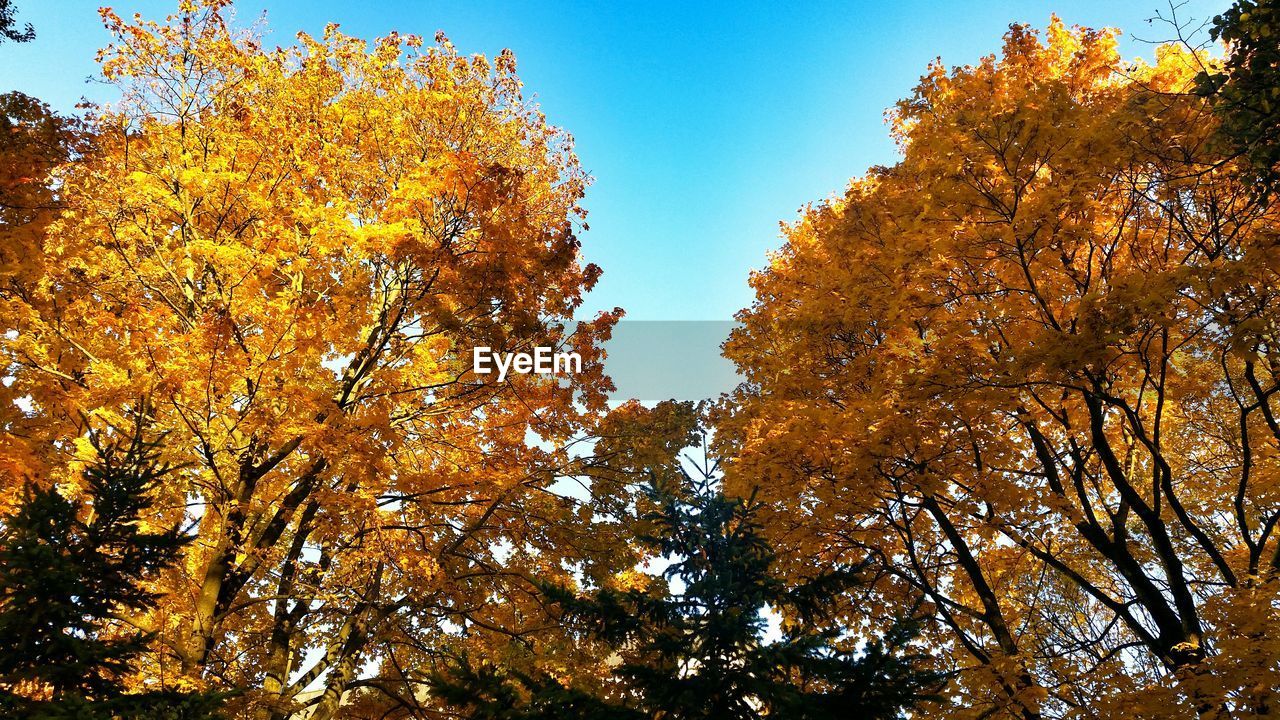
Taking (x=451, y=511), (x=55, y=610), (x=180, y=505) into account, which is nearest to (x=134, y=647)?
(x=55, y=610)

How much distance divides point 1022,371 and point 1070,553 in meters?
7.17

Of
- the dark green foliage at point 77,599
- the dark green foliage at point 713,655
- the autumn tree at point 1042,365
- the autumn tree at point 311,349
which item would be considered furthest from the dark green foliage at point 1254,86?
the dark green foliage at point 77,599

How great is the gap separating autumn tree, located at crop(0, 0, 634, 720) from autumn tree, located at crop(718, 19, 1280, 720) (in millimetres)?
3597

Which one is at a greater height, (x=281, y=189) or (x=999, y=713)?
(x=281, y=189)

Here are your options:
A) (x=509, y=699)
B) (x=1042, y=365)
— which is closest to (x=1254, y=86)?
(x=1042, y=365)

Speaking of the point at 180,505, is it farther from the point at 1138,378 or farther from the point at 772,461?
the point at 1138,378

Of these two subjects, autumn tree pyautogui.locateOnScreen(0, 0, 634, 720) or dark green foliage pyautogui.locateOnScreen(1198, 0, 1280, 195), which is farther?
autumn tree pyautogui.locateOnScreen(0, 0, 634, 720)

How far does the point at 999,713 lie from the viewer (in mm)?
6344

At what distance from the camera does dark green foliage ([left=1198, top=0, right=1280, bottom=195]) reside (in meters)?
4.92

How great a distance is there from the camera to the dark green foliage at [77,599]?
4449 mm

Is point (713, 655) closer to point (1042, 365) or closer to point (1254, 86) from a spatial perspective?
point (1042, 365)

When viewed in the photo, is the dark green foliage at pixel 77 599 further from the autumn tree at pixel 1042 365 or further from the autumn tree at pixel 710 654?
the autumn tree at pixel 1042 365

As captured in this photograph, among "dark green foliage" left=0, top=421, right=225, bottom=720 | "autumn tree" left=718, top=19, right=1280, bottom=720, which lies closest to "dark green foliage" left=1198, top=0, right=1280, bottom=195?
"autumn tree" left=718, top=19, right=1280, bottom=720

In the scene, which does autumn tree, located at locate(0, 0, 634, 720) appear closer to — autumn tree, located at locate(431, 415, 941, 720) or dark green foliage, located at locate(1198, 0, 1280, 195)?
autumn tree, located at locate(431, 415, 941, 720)
